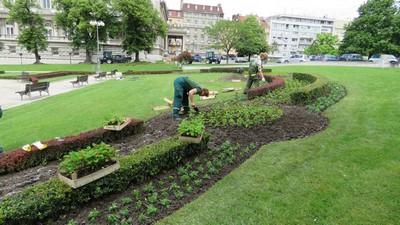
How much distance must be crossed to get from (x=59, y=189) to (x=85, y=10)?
46.7 m

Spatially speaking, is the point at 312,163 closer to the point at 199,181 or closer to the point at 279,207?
the point at 279,207

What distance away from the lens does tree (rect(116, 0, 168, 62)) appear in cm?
4178

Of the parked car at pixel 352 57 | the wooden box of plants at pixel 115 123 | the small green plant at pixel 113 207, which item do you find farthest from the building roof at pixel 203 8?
the small green plant at pixel 113 207

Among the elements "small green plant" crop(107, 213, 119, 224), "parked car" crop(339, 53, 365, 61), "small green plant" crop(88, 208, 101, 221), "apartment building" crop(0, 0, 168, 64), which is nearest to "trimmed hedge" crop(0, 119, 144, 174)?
"small green plant" crop(88, 208, 101, 221)

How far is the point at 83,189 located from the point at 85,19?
46762mm

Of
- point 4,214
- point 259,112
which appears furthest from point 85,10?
point 4,214

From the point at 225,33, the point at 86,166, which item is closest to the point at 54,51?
the point at 225,33

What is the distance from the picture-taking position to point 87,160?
3752 millimetres

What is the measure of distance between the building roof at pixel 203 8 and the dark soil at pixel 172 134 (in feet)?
347

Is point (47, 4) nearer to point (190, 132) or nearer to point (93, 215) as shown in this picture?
point (190, 132)

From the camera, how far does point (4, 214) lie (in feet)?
10.1

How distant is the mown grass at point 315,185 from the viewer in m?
3.40

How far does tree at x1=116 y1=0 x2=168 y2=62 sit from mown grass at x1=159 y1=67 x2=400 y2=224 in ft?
133

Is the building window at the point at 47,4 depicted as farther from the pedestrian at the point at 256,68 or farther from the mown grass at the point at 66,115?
the pedestrian at the point at 256,68
